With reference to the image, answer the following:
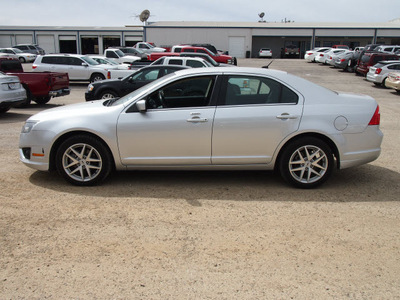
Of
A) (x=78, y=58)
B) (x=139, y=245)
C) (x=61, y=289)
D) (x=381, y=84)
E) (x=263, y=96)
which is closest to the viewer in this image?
(x=61, y=289)

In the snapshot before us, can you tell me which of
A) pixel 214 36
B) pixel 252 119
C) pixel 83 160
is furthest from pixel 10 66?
pixel 214 36

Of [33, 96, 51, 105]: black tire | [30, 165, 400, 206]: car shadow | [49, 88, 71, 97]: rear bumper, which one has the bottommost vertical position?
[33, 96, 51, 105]: black tire

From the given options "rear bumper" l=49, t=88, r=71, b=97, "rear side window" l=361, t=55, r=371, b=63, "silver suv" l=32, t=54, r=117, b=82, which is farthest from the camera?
"rear side window" l=361, t=55, r=371, b=63

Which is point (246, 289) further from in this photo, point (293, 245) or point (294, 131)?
point (294, 131)

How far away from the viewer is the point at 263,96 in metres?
5.29

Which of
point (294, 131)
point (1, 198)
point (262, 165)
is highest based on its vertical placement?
point (294, 131)

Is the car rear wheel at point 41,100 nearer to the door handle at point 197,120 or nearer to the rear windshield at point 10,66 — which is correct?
the rear windshield at point 10,66

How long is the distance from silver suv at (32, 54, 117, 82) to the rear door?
54.5 feet

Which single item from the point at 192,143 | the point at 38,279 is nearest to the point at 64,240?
the point at 38,279

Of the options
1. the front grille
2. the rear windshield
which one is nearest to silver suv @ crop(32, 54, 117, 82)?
the rear windshield

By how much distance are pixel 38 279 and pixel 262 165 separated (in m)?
3.11

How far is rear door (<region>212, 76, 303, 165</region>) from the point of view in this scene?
512 cm

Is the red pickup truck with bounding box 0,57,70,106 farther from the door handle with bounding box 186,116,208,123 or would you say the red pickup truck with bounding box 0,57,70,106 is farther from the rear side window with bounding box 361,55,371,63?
the rear side window with bounding box 361,55,371,63

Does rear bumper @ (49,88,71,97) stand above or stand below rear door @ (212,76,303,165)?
below
